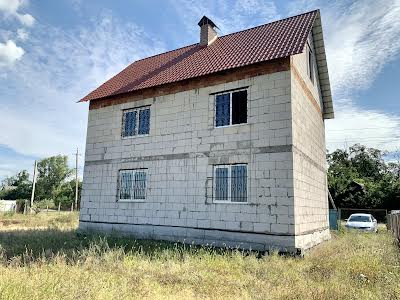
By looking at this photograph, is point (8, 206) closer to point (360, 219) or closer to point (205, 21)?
point (205, 21)

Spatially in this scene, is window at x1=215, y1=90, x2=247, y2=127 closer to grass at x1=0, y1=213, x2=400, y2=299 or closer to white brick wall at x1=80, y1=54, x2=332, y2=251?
white brick wall at x1=80, y1=54, x2=332, y2=251

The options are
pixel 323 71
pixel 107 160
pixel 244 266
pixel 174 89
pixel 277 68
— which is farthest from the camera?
pixel 323 71

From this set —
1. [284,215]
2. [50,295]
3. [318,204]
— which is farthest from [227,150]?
[50,295]

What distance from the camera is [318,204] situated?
1429cm

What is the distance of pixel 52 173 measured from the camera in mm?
70562

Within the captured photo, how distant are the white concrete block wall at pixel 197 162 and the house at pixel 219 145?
0.12 feet

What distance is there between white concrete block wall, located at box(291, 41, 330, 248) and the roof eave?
0.74 m

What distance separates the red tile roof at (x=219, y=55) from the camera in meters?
12.1

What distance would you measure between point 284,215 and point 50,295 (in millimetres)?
7119

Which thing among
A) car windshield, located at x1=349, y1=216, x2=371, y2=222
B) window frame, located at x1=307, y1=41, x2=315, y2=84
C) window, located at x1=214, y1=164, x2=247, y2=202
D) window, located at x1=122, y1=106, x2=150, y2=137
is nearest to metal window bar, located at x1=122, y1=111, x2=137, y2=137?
window, located at x1=122, y1=106, x2=150, y2=137

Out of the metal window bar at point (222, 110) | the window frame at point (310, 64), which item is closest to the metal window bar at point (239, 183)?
the metal window bar at point (222, 110)

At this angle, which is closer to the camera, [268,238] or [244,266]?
[244,266]

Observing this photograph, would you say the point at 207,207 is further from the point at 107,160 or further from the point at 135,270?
the point at 107,160

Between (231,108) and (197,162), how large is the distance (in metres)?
2.35
